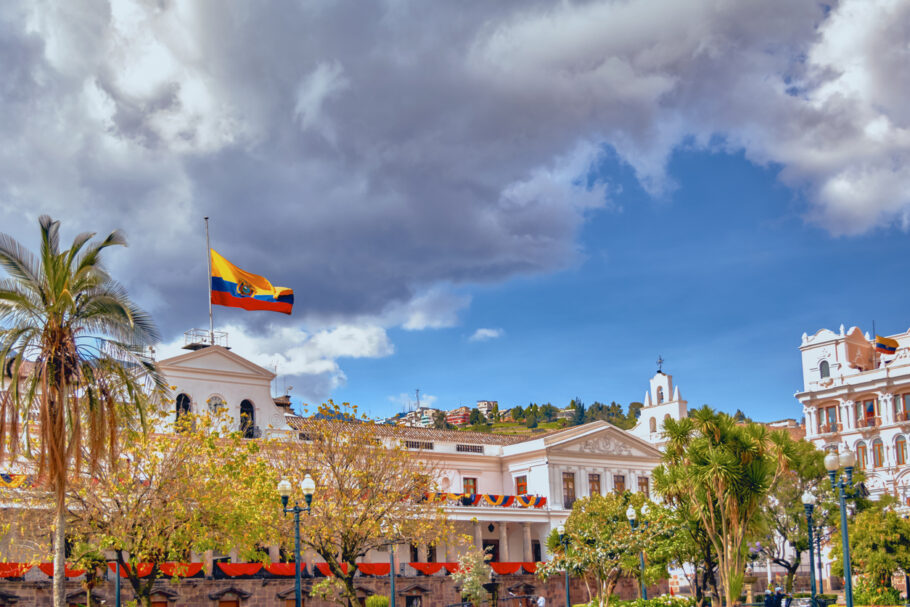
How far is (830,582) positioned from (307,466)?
38.9m

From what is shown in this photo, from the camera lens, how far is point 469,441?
6438cm

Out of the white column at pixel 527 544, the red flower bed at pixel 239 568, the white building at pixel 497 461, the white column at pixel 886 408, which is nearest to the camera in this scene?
the red flower bed at pixel 239 568

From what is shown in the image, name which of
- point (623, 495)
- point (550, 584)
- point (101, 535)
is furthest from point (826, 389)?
point (101, 535)

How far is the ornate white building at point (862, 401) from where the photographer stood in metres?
60.4

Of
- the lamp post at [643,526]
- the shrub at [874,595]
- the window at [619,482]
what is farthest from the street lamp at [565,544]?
the shrub at [874,595]

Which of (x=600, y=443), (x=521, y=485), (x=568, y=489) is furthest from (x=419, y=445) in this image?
(x=600, y=443)

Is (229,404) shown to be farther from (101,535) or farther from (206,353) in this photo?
(101,535)

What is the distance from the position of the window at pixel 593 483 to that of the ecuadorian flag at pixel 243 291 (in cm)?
2564

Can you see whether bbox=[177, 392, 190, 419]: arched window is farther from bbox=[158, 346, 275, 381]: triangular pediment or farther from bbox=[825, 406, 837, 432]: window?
bbox=[825, 406, 837, 432]: window

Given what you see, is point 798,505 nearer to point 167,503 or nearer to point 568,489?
point 568,489

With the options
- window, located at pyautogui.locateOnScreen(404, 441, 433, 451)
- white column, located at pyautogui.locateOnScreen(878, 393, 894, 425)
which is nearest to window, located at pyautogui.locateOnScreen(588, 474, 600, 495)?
window, located at pyautogui.locateOnScreen(404, 441, 433, 451)

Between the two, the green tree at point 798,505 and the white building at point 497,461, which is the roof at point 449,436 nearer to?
the white building at point 497,461

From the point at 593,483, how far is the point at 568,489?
233cm

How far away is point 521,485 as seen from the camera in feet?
210
